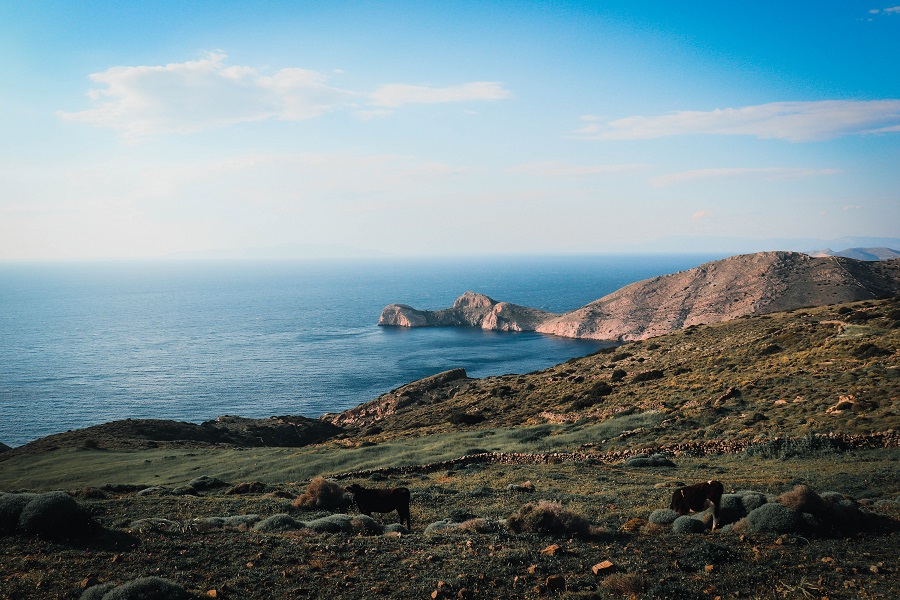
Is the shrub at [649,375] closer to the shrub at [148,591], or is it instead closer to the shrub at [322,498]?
the shrub at [322,498]

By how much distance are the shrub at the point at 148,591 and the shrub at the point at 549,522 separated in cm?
767

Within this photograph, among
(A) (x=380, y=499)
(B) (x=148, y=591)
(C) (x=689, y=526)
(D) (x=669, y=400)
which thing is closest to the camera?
(B) (x=148, y=591)

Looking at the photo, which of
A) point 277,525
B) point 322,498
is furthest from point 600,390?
point 277,525

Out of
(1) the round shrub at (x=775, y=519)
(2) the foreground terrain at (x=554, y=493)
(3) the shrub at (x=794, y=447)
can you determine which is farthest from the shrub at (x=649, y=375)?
(1) the round shrub at (x=775, y=519)

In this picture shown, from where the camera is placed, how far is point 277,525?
46.0 feet

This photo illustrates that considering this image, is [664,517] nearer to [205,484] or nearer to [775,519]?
[775,519]

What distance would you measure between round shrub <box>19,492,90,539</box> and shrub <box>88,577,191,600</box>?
4.48 meters

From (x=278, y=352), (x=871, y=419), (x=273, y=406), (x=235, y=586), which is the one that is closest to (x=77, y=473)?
(x=235, y=586)

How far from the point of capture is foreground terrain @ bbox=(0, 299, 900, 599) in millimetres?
9664

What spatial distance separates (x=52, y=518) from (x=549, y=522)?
40.2 ft

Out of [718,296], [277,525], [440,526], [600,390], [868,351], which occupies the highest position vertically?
[868,351]

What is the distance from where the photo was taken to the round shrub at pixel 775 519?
1127 centimetres

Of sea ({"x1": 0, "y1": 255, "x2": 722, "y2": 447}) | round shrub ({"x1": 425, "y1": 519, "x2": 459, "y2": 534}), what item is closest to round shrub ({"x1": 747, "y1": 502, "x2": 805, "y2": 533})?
round shrub ({"x1": 425, "y1": 519, "x2": 459, "y2": 534})

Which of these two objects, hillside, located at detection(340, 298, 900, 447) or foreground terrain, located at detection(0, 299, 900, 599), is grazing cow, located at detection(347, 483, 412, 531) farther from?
hillside, located at detection(340, 298, 900, 447)
